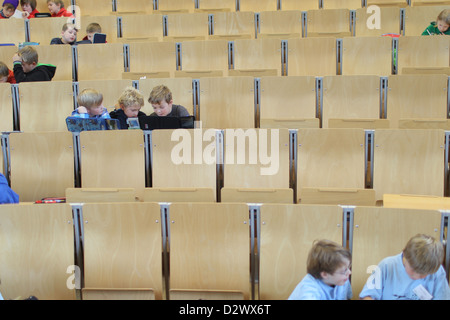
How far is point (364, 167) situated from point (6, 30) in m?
3.77

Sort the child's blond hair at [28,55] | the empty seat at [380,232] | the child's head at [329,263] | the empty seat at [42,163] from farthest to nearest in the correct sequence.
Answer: the child's blond hair at [28,55], the empty seat at [42,163], the empty seat at [380,232], the child's head at [329,263]

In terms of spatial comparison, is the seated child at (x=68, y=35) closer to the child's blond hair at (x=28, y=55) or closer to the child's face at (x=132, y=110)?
the child's blond hair at (x=28, y=55)

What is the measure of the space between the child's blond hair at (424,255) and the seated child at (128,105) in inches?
77.1

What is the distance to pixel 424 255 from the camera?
1930mm

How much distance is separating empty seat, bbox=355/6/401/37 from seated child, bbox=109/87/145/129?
2.34 m

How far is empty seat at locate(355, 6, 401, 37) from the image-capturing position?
15.8 ft

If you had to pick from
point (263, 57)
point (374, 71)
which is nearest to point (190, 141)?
point (263, 57)

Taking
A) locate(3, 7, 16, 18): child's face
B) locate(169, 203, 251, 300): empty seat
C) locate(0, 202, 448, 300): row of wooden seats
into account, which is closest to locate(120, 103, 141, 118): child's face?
locate(0, 202, 448, 300): row of wooden seats

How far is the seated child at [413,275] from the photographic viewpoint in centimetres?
194

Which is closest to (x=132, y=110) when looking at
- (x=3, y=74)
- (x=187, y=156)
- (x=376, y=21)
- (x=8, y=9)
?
(x=187, y=156)

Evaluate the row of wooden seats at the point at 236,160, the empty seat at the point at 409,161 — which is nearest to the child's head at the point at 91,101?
the row of wooden seats at the point at 236,160

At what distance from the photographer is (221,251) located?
2.43 m
